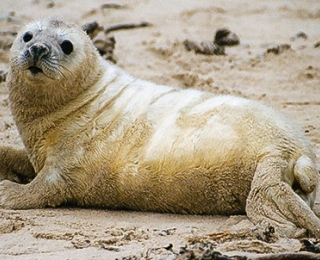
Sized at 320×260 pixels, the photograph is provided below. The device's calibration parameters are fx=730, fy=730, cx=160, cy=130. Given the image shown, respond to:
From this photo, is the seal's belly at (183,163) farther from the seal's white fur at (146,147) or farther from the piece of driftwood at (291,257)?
the piece of driftwood at (291,257)

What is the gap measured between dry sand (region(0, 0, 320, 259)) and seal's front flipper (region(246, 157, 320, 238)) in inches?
4.6

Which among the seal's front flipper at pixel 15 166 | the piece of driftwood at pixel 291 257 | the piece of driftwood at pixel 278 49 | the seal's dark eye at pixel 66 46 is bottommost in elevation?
the piece of driftwood at pixel 291 257

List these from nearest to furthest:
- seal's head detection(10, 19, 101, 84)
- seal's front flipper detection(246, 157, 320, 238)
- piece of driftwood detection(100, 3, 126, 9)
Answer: seal's front flipper detection(246, 157, 320, 238) < seal's head detection(10, 19, 101, 84) < piece of driftwood detection(100, 3, 126, 9)

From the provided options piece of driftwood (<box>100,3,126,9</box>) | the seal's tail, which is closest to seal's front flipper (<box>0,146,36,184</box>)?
the seal's tail

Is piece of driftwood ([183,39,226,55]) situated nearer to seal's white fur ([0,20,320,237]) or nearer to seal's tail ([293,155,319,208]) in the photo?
seal's white fur ([0,20,320,237])

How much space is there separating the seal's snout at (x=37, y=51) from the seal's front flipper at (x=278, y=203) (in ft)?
5.24

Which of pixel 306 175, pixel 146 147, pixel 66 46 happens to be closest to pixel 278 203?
pixel 306 175

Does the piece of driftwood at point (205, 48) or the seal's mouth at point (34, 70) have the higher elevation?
the piece of driftwood at point (205, 48)

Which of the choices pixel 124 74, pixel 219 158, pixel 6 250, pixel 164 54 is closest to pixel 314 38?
pixel 164 54

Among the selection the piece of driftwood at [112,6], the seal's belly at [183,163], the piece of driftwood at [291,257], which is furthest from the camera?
the piece of driftwood at [112,6]

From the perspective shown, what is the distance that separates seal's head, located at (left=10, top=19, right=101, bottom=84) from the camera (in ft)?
15.7

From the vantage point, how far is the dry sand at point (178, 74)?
3.89 m

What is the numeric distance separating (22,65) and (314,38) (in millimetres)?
4666

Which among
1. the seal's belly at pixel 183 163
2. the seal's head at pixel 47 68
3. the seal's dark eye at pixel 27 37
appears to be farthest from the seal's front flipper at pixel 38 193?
the seal's dark eye at pixel 27 37
